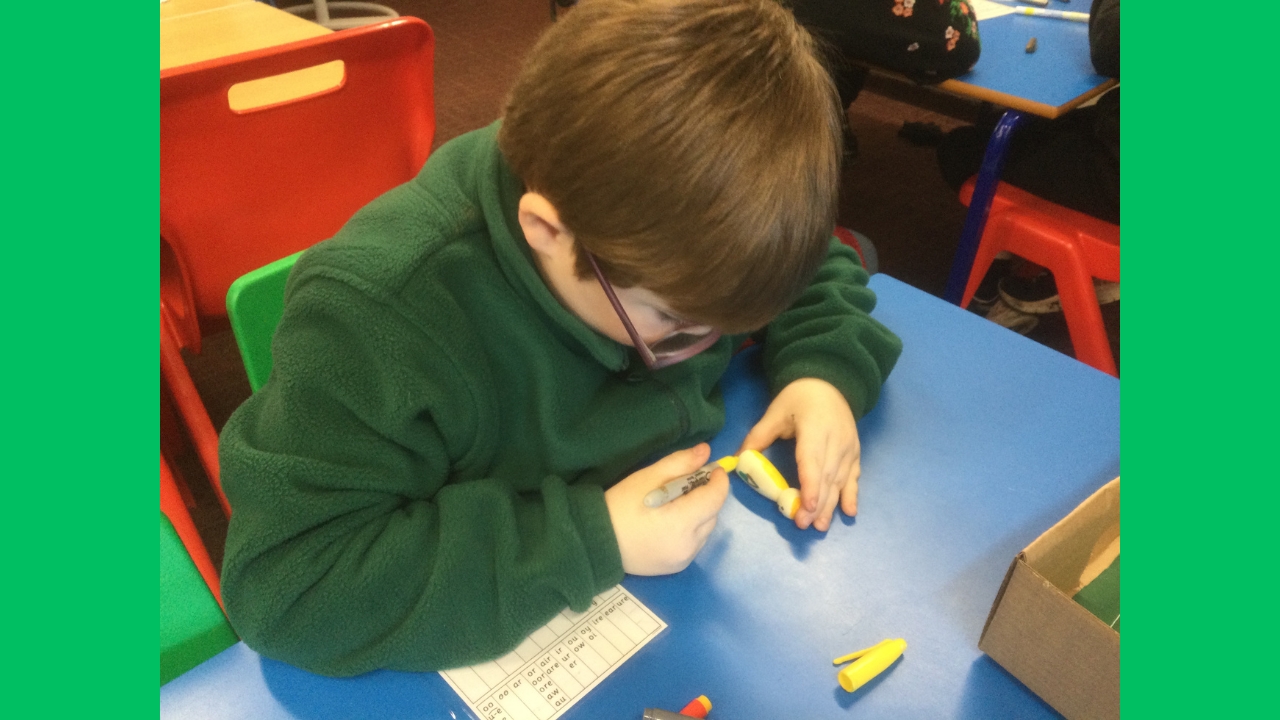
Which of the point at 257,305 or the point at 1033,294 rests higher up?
the point at 257,305

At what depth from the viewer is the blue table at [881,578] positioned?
54 cm

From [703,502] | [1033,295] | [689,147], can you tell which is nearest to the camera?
[689,147]

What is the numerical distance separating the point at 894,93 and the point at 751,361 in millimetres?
2415

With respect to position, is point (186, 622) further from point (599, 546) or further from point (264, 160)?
point (264, 160)

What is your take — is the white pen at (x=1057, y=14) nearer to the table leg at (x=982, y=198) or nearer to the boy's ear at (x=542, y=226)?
the table leg at (x=982, y=198)

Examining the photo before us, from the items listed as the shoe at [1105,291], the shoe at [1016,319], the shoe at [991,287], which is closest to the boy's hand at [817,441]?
the shoe at [1105,291]

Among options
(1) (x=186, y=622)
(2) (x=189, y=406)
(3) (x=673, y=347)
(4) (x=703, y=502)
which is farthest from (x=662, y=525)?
(2) (x=189, y=406)

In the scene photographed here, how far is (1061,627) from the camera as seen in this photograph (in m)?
0.50

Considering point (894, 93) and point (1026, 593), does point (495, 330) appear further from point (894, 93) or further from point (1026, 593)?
point (894, 93)

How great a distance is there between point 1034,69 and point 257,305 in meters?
1.45

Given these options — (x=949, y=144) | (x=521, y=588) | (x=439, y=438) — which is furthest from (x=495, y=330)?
(x=949, y=144)

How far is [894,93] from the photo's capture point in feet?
9.65

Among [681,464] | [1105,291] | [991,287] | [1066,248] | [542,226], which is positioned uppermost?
[542,226]

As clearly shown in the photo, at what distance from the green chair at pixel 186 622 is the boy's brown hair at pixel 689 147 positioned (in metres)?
0.42
